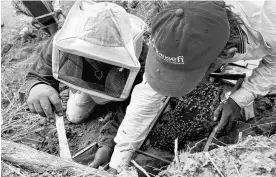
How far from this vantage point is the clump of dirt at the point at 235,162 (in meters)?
1.57

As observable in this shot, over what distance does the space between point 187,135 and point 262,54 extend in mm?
1174

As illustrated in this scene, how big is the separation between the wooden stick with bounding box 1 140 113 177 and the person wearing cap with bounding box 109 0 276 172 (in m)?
0.27

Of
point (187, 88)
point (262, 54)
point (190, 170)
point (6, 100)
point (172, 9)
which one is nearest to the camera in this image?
point (190, 170)

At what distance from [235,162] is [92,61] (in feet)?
5.52

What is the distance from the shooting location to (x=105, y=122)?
3.59 metres

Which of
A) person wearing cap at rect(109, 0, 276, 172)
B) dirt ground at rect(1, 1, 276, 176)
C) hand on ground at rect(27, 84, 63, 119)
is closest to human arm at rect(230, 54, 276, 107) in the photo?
person wearing cap at rect(109, 0, 276, 172)

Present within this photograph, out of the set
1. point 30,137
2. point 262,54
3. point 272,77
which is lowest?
point 30,137

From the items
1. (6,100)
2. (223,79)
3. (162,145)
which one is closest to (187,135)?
(162,145)

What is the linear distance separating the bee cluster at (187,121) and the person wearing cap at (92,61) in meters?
0.54

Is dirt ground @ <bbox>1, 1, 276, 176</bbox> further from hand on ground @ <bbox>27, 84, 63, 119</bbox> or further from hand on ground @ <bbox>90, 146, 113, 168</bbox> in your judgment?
hand on ground @ <bbox>27, 84, 63, 119</bbox>

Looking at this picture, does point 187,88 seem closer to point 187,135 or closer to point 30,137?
point 187,135

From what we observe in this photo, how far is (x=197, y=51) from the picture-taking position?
1920 millimetres

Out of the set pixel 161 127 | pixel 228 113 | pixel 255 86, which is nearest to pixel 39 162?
pixel 161 127

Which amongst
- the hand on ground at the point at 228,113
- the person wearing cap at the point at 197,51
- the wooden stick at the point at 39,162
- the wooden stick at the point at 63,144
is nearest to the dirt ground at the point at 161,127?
the hand on ground at the point at 228,113
